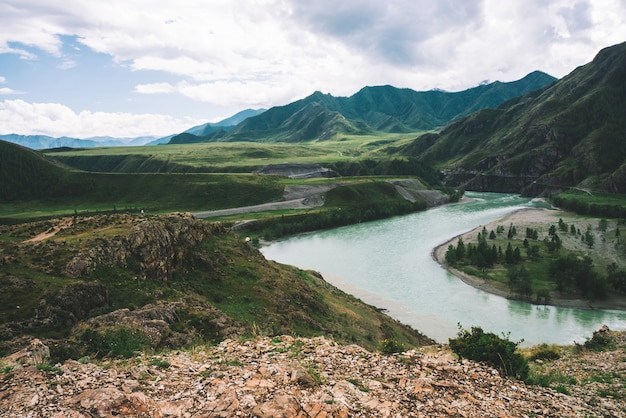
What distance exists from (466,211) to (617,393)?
497 feet

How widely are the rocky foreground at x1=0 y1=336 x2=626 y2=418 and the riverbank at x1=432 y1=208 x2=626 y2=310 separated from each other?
55.4m

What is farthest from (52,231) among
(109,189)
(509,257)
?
(109,189)

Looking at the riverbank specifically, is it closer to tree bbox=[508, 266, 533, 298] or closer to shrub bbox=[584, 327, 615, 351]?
tree bbox=[508, 266, 533, 298]

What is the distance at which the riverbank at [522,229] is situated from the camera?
6162 cm

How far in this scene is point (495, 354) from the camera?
16.3m

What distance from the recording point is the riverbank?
61.6 metres

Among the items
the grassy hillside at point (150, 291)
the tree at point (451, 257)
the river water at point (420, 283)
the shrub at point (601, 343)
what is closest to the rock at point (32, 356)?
the grassy hillside at point (150, 291)

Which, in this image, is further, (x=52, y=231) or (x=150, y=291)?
(x=52, y=231)

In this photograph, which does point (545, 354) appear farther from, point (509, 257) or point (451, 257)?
point (509, 257)

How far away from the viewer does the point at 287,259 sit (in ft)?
321

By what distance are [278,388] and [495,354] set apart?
1008 cm

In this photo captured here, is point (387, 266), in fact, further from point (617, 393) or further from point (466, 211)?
point (466, 211)

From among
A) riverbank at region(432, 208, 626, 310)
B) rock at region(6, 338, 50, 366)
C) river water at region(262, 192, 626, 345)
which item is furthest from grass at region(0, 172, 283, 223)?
rock at region(6, 338, 50, 366)

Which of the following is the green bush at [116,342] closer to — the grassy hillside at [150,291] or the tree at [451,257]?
the grassy hillside at [150,291]
